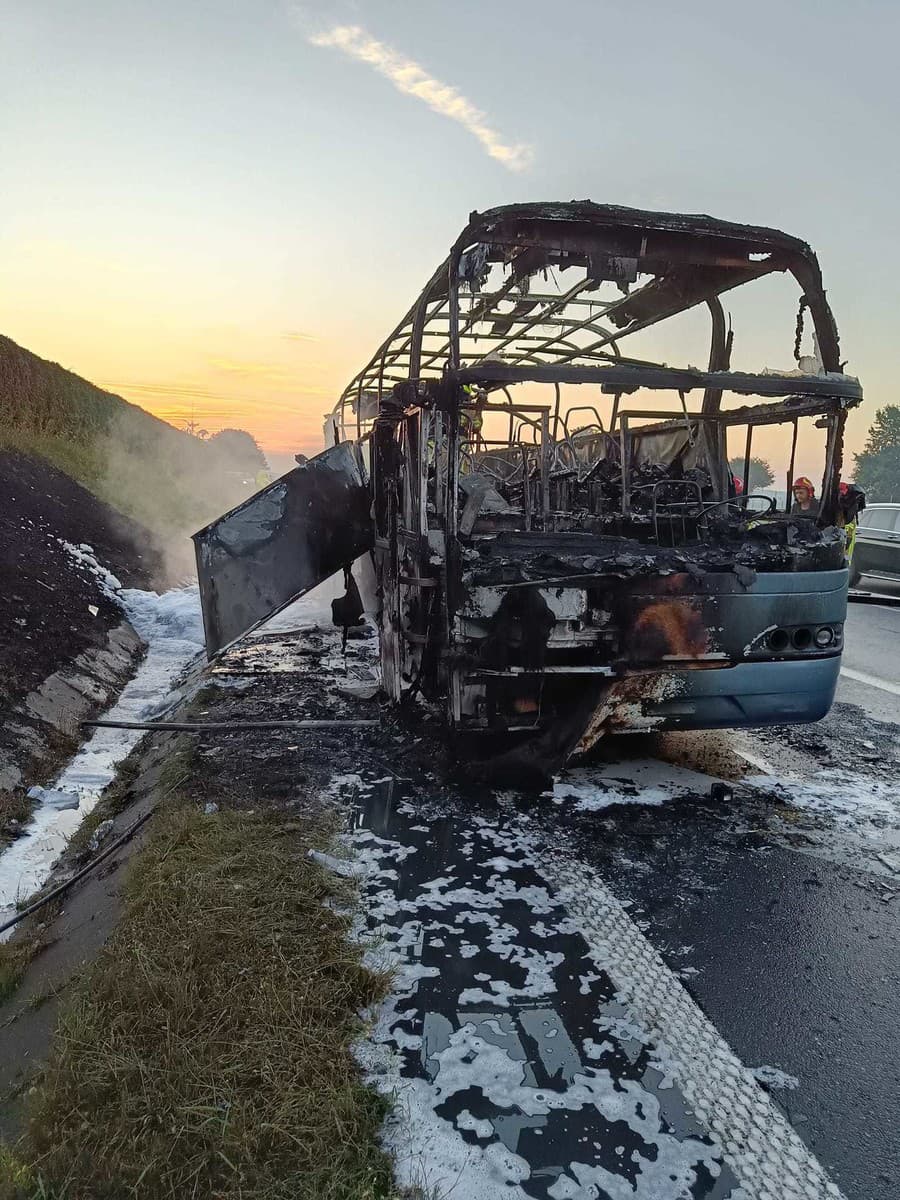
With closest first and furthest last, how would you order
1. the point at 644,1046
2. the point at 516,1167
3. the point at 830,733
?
the point at 516,1167 → the point at 644,1046 → the point at 830,733

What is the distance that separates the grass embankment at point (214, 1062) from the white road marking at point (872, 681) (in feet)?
18.5

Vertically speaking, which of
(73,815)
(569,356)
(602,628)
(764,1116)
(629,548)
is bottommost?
(73,815)

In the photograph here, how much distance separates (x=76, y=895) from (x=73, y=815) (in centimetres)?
128

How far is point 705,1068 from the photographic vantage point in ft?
7.60

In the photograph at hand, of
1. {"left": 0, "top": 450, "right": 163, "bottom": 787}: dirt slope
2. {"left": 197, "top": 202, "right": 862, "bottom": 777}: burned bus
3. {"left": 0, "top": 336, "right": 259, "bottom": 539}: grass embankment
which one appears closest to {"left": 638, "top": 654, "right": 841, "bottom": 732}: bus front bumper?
{"left": 197, "top": 202, "right": 862, "bottom": 777}: burned bus

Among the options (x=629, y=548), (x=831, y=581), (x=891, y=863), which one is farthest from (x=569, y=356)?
(x=891, y=863)

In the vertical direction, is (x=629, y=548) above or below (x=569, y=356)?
below

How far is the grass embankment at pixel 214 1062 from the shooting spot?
192 cm

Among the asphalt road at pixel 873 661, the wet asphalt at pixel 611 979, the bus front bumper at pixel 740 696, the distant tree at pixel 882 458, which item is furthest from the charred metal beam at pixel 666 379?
the distant tree at pixel 882 458

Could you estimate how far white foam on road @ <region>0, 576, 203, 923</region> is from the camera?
14.8 ft

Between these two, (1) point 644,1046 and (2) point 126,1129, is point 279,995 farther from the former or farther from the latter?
(1) point 644,1046

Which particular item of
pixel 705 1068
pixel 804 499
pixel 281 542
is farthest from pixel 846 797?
pixel 281 542

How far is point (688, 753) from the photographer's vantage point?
5.06m

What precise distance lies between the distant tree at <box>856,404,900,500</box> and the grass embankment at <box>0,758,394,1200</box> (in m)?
58.2
